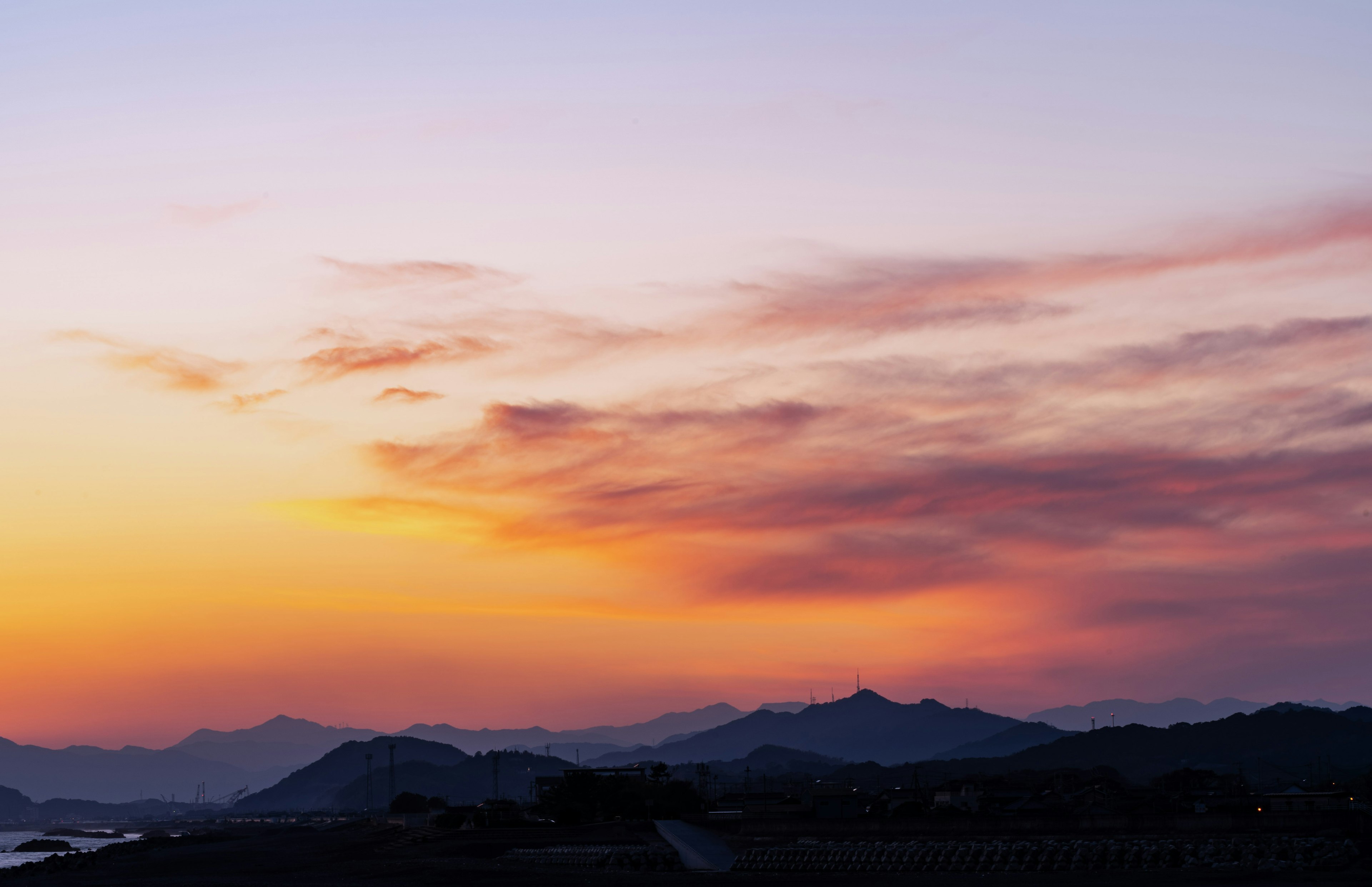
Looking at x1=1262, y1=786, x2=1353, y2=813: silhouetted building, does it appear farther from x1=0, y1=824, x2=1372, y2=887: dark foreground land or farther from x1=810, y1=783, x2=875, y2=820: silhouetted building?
x1=0, y1=824, x2=1372, y2=887: dark foreground land

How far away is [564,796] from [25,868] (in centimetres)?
5419

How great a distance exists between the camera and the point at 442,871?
82.6m

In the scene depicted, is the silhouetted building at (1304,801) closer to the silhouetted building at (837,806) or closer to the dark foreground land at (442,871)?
the silhouetted building at (837,806)

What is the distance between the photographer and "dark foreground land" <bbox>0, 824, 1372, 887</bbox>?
199 ft

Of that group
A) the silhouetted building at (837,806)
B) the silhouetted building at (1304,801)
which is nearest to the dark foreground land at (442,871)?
the silhouetted building at (837,806)

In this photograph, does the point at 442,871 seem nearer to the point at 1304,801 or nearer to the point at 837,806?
the point at 837,806

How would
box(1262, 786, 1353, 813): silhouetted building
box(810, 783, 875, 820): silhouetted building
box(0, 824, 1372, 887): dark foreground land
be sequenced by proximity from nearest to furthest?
1. box(0, 824, 1372, 887): dark foreground land
2. box(1262, 786, 1353, 813): silhouetted building
3. box(810, 783, 875, 820): silhouetted building

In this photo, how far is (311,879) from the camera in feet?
282

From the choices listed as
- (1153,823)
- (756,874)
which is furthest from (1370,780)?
(756,874)

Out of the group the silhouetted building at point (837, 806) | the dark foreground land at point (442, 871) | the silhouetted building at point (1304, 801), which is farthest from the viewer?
the silhouetted building at point (837, 806)

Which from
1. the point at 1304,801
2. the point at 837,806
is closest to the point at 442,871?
the point at 837,806

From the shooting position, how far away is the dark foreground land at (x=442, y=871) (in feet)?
199

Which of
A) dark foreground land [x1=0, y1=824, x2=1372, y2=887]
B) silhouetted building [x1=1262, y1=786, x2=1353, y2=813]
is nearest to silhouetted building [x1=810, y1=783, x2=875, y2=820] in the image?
dark foreground land [x1=0, y1=824, x2=1372, y2=887]

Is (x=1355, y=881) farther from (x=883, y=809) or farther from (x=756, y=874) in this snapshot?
(x=883, y=809)
